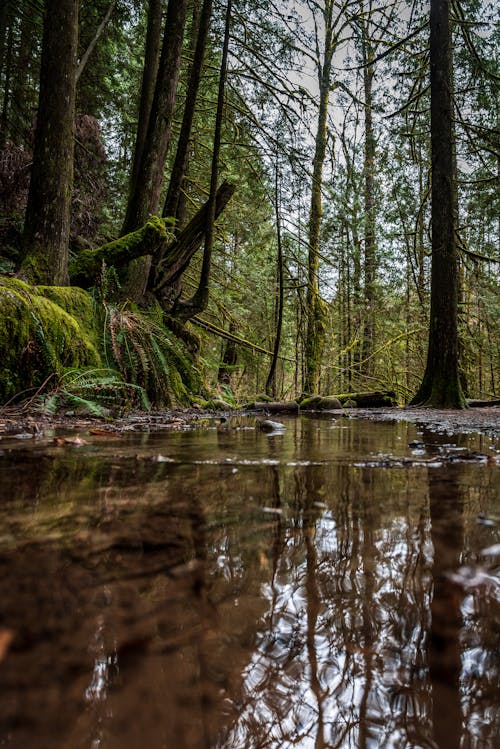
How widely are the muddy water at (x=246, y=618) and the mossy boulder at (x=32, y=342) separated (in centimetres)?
222

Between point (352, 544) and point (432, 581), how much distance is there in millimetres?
169

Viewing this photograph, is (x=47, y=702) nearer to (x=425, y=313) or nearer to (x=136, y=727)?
(x=136, y=727)

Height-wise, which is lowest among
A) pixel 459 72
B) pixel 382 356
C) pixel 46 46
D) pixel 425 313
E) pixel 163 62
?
pixel 382 356

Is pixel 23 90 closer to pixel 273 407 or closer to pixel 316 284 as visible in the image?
pixel 316 284

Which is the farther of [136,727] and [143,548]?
[143,548]

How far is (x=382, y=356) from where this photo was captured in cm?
1405

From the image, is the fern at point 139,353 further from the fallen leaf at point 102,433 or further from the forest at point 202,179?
the fallen leaf at point 102,433

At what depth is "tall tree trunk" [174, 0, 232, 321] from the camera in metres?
5.25

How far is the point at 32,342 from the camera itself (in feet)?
10.3

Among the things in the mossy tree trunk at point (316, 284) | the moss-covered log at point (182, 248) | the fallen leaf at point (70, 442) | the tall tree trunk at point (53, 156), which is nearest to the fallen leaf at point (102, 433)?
the fallen leaf at point (70, 442)

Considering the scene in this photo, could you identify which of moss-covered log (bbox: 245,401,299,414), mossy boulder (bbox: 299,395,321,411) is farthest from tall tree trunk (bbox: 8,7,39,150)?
mossy boulder (bbox: 299,395,321,411)

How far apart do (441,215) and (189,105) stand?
4176 millimetres

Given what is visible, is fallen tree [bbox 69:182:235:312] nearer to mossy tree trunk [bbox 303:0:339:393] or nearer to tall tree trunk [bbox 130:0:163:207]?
tall tree trunk [bbox 130:0:163:207]

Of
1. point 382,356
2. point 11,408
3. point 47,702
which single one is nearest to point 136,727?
point 47,702
